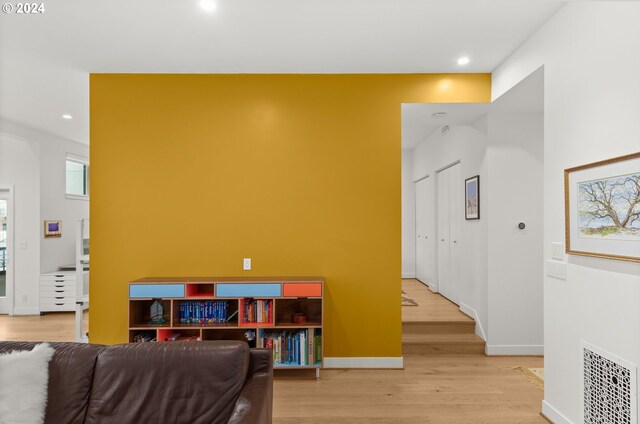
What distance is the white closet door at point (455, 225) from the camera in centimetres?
502

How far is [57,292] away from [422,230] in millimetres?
6146

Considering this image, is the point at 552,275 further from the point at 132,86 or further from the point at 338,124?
the point at 132,86

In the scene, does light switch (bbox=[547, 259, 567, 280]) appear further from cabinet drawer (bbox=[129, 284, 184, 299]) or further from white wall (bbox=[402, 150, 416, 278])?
white wall (bbox=[402, 150, 416, 278])

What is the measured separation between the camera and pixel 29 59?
3.40m

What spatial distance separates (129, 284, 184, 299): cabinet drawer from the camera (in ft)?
11.1

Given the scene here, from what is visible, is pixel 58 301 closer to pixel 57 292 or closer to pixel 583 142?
pixel 57 292

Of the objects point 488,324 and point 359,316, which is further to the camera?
point 488,324

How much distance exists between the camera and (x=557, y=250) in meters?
2.63

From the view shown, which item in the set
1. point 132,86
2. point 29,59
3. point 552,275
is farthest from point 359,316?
point 29,59

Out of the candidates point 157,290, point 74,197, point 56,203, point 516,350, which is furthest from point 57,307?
point 516,350

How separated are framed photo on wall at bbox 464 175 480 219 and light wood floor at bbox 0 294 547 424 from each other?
1.61 meters

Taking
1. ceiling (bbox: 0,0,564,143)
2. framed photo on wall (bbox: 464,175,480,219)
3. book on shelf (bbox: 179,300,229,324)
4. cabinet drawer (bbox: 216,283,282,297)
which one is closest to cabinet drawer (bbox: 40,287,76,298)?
ceiling (bbox: 0,0,564,143)

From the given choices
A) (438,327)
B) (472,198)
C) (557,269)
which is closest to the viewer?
(557,269)

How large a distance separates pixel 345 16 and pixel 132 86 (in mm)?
2285
